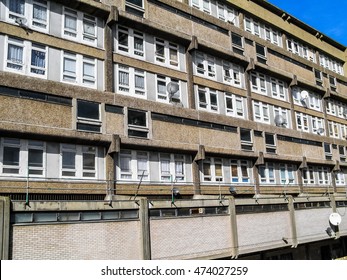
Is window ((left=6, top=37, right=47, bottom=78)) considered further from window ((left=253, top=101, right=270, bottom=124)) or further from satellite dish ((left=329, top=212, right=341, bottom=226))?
satellite dish ((left=329, top=212, right=341, bottom=226))

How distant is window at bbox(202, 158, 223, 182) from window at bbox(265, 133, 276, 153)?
16.1 feet

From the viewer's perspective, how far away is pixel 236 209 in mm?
19141

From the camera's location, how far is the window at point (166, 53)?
2264cm

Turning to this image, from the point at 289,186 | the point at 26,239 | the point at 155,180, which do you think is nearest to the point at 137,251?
the point at 26,239

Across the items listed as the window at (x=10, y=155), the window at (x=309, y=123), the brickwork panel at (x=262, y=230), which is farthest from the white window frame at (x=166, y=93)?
the window at (x=309, y=123)

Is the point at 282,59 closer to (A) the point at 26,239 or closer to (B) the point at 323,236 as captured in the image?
(B) the point at 323,236

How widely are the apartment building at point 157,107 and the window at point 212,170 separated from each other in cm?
10

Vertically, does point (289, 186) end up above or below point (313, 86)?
below

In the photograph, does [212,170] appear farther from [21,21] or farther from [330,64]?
[330,64]

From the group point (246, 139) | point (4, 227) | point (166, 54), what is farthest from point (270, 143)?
point (4, 227)

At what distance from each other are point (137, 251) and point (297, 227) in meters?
12.0

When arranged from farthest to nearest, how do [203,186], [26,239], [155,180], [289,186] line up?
[289,186] → [203,186] → [155,180] → [26,239]

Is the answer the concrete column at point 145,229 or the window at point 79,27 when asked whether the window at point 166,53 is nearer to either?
the window at point 79,27

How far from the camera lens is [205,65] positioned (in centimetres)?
2506
